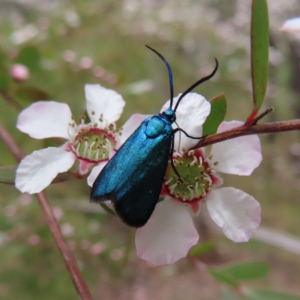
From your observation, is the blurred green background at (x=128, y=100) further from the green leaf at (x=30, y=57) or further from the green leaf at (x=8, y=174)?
the green leaf at (x=8, y=174)

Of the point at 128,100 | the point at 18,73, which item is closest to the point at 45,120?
the point at 18,73

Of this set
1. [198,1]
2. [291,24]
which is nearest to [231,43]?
[198,1]

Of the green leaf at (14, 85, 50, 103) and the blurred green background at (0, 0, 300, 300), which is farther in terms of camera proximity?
the blurred green background at (0, 0, 300, 300)

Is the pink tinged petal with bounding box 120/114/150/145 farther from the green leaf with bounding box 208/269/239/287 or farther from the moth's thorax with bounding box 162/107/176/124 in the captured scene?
the green leaf with bounding box 208/269/239/287

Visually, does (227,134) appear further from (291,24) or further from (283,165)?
(283,165)

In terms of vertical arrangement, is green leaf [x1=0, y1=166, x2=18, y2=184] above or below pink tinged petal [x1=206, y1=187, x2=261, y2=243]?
below

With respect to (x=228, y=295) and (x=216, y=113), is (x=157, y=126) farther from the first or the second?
(x=228, y=295)

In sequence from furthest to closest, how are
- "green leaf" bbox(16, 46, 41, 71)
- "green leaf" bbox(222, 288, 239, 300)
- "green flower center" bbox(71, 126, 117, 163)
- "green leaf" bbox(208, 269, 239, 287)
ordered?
"green leaf" bbox(16, 46, 41, 71) < "green leaf" bbox(222, 288, 239, 300) < "green leaf" bbox(208, 269, 239, 287) < "green flower center" bbox(71, 126, 117, 163)

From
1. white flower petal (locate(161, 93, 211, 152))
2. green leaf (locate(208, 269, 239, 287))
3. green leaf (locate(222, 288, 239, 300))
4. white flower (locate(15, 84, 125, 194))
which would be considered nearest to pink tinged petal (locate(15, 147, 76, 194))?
white flower (locate(15, 84, 125, 194))
